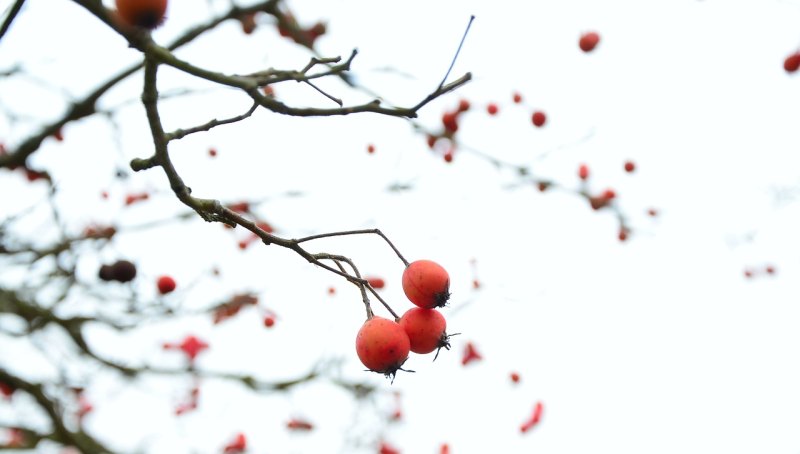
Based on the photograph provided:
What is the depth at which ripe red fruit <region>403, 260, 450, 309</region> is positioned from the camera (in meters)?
1.61

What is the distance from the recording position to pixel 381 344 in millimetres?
1505

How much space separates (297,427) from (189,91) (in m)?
3.11

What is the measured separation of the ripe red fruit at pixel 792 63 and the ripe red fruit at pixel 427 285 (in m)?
3.84

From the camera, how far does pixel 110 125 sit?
3441mm

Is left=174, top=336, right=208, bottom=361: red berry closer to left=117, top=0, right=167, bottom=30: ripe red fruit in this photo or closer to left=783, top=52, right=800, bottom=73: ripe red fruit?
left=117, top=0, right=167, bottom=30: ripe red fruit

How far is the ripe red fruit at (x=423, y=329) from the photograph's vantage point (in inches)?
63.1

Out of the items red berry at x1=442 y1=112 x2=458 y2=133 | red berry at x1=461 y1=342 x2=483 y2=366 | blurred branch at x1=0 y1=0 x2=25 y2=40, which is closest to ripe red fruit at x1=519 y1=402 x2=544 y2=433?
red berry at x1=461 y1=342 x2=483 y2=366

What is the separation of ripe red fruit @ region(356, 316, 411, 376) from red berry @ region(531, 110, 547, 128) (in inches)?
160

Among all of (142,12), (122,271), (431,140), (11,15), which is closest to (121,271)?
(122,271)

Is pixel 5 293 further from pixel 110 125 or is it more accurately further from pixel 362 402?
pixel 362 402

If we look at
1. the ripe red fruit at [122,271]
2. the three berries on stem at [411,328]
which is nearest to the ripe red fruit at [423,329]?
the three berries on stem at [411,328]

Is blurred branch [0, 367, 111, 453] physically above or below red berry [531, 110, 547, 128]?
below

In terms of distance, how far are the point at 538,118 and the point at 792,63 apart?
1894mm

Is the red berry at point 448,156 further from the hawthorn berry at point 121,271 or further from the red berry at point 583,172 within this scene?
the hawthorn berry at point 121,271
